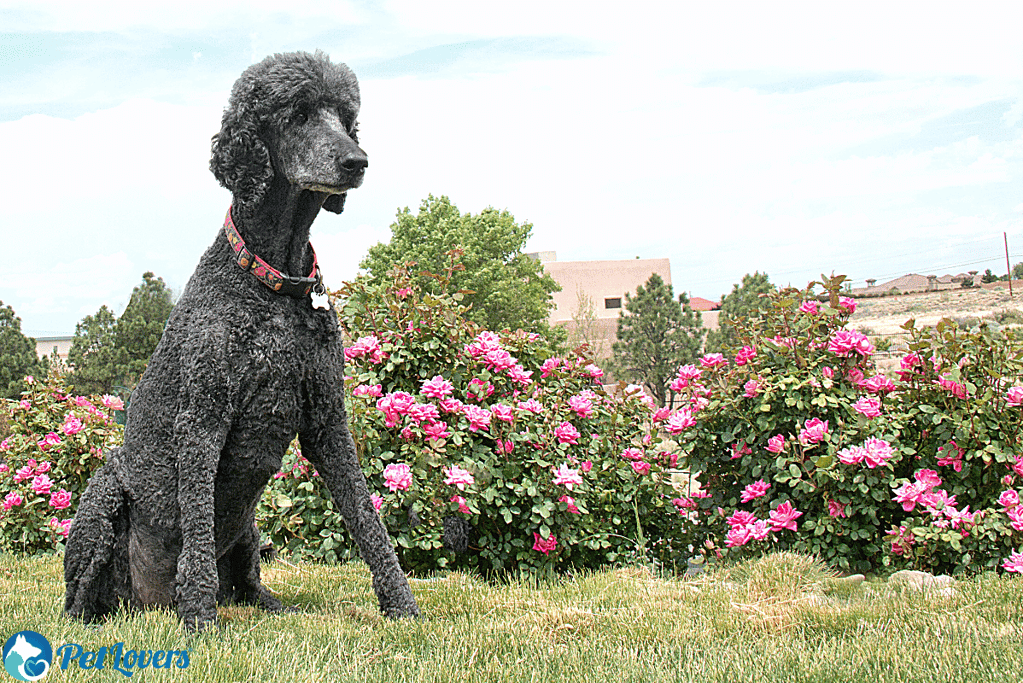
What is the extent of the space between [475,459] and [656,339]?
3029 centimetres

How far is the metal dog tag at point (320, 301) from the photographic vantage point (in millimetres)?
3090

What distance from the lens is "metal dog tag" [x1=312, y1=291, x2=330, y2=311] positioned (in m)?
3.09

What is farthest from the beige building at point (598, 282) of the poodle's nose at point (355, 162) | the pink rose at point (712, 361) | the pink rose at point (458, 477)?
the poodle's nose at point (355, 162)

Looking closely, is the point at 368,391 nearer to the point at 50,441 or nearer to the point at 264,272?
the point at 264,272

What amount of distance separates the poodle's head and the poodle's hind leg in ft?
4.88

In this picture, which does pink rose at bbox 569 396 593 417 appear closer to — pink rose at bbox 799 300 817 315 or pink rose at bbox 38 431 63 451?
pink rose at bbox 799 300 817 315

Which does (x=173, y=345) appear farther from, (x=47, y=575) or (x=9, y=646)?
(x=47, y=575)

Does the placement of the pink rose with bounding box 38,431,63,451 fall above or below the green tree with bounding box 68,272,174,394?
below

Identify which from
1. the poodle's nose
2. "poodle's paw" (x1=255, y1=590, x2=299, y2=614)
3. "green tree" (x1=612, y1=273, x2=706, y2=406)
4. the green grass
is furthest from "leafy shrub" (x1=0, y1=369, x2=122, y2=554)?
"green tree" (x1=612, y1=273, x2=706, y2=406)

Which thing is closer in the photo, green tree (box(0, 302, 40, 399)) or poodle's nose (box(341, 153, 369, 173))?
poodle's nose (box(341, 153, 369, 173))

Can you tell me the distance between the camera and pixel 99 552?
10.6 feet

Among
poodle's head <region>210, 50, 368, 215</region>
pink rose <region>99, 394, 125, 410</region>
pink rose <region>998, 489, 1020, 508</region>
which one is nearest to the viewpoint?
poodle's head <region>210, 50, 368, 215</region>

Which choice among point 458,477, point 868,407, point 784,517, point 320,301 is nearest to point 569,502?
point 458,477

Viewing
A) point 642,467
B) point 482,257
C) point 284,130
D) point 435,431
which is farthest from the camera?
point 482,257
